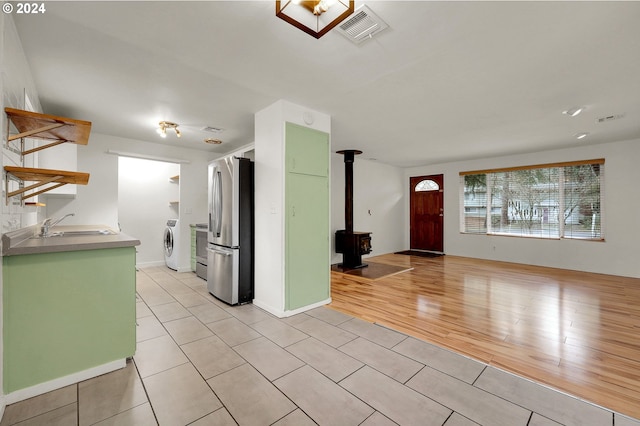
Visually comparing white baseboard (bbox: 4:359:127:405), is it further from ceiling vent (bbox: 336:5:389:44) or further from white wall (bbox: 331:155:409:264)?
white wall (bbox: 331:155:409:264)

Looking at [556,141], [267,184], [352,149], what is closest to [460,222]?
[556,141]

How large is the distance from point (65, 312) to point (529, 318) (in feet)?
13.9

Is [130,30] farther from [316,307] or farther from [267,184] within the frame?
[316,307]

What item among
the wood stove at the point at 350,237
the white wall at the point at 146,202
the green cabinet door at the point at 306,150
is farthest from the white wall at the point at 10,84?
the wood stove at the point at 350,237

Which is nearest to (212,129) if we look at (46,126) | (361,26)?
(46,126)

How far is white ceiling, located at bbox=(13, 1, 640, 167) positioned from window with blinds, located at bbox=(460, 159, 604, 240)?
5.42ft

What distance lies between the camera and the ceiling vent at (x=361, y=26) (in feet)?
5.73

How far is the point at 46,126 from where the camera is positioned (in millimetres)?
2010

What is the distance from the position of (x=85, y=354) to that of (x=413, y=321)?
284 centimetres

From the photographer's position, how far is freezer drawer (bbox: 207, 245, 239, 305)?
133 inches

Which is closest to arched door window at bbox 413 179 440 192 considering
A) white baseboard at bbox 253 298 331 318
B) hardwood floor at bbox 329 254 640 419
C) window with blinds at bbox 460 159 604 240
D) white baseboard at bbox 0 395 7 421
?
window with blinds at bbox 460 159 604 240

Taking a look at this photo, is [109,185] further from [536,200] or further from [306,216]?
[536,200]

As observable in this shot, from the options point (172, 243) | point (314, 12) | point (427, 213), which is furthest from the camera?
point (427, 213)

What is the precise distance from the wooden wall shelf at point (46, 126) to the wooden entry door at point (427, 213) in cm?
736
